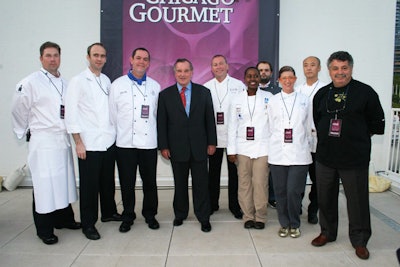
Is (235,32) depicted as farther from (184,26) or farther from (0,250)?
(0,250)

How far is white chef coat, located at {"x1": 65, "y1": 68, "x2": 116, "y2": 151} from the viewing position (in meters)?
3.04

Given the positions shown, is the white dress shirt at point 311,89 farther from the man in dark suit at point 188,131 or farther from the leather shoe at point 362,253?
the leather shoe at point 362,253

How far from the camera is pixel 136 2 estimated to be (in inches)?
191

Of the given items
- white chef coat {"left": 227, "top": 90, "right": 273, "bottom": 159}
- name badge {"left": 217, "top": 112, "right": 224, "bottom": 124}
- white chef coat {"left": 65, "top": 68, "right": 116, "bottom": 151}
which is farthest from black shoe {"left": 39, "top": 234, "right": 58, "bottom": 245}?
name badge {"left": 217, "top": 112, "right": 224, "bottom": 124}

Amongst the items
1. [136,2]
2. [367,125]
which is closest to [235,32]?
[136,2]

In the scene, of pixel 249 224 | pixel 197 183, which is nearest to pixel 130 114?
pixel 197 183

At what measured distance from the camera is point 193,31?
494 cm

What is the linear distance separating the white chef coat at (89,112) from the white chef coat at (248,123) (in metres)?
1.19

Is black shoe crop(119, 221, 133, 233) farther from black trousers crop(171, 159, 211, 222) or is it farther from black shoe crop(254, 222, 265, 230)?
black shoe crop(254, 222, 265, 230)

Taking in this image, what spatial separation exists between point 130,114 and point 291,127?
1.50 m

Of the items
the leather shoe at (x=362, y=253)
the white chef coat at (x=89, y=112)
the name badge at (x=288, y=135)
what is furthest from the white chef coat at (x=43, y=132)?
the leather shoe at (x=362, y=253)

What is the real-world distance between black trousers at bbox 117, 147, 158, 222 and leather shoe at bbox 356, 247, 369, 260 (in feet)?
6.21

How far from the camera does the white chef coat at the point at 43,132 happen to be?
303cm

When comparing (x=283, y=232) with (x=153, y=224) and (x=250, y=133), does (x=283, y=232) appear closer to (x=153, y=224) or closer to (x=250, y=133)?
(x=250, y=133)
